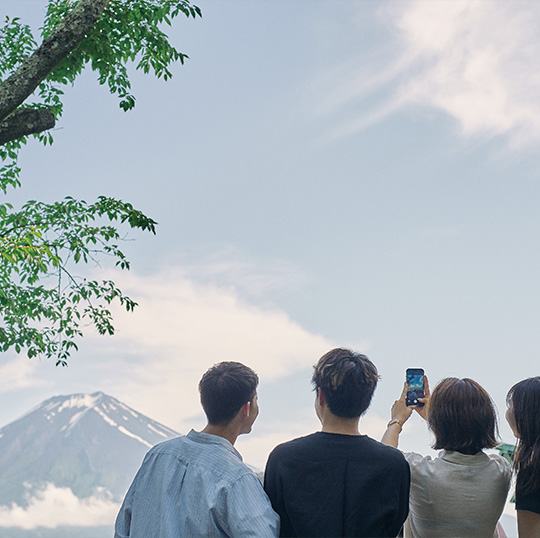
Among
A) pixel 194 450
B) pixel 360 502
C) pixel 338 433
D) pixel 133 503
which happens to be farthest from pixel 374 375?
pixel 133 503

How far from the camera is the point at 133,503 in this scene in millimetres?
3436

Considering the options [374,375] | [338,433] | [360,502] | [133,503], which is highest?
[374,375]

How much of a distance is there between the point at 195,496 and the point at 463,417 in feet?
4.98

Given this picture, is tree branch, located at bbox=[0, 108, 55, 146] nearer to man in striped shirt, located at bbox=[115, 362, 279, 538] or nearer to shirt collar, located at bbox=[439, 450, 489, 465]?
man in striped shirt, located at bbox=[115, 362, 279, 538]

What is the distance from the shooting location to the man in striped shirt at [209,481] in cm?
312

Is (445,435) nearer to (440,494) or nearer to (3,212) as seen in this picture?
(440,494)

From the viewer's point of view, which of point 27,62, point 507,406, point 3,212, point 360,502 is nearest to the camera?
point 360,502

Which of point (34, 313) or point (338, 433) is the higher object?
point (34, 313)

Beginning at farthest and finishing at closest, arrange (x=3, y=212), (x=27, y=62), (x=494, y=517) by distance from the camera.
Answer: (x=3, y=212), (x=27, y=62), (x=494, y=517)

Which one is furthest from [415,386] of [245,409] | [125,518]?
[125,518]

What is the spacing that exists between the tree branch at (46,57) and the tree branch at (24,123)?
141 mm

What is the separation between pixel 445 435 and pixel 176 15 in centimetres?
916

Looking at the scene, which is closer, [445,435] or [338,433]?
[338,433]

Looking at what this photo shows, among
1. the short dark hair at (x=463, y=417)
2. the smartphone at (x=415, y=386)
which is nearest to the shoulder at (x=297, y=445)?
the short dark hair at (x=463, y=417)
